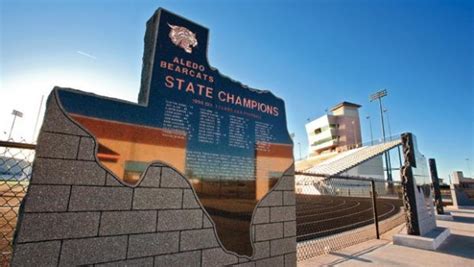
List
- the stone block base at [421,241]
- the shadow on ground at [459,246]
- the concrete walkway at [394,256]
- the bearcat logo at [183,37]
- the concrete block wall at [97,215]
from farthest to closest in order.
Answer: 1. the stone block base at [421,241]
2. the shadow on ground at [459,246]
3. the concrete walkway at [394,256]
4. the bearcat logo at [183,37]
5. the concrete block wall at [97,215]

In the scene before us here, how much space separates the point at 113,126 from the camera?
263 cm

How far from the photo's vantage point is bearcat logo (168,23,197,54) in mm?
3277

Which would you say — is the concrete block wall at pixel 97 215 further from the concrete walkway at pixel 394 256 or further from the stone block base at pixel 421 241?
the stone block base at pixel 421 241

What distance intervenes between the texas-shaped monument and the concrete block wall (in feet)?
0.34

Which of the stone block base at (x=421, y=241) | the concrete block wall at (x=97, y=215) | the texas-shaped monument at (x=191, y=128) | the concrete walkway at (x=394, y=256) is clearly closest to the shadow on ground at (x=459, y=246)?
the concrete walkway at (x=394, y=256)

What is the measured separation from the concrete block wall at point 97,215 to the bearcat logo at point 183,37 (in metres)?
1.61

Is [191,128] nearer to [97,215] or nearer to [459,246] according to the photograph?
[97,215]

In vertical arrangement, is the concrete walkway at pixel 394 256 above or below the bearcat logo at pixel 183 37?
below

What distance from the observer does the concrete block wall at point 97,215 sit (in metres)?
2.18

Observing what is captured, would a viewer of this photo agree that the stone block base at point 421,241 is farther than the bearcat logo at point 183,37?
Yes

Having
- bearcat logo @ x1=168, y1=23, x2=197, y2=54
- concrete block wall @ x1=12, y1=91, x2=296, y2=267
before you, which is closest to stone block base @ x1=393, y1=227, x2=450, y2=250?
concrete block wall @ x1=12, y1=91, x2=296, y2=267

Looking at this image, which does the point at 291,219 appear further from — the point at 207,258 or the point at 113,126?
the point at 113,126

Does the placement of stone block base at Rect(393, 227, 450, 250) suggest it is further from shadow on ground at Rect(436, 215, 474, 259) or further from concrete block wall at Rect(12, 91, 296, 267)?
concrete block wall at Rect(12, 91, 296, 267)

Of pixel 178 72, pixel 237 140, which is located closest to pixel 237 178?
pixel 237 140
